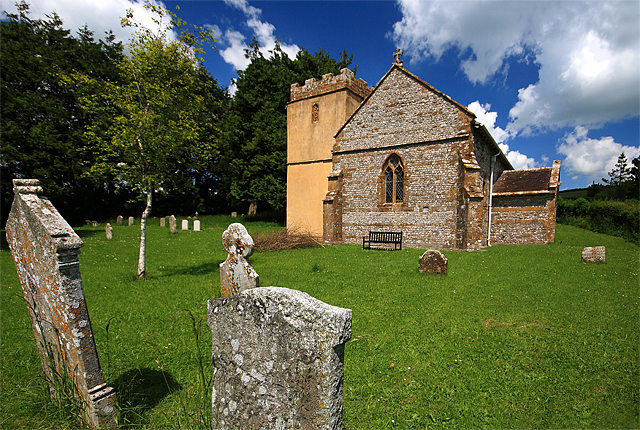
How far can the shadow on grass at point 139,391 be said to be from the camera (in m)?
2.81

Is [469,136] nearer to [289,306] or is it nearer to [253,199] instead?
[289,306]

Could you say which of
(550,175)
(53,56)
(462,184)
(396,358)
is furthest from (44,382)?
(53,56)

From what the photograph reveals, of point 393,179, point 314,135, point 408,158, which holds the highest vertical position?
point 314,135

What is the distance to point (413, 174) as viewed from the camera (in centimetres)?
1481

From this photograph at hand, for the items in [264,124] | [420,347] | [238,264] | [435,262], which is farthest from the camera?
[264,124]

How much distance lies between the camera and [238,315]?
83.4 inches

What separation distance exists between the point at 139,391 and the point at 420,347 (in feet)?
12.2

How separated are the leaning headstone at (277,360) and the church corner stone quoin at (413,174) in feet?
43.7

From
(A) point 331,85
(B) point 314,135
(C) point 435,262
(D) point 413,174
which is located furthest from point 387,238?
(A) point 331,85

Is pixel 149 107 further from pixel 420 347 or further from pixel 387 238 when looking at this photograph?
pixel 387 238

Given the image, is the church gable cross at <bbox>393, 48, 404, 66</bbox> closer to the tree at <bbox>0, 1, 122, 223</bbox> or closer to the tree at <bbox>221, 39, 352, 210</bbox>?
the tree at <bbox>221, 39, 352, 210</bbox>

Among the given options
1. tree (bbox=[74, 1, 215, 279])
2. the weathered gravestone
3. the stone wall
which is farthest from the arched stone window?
the weathered gravestone

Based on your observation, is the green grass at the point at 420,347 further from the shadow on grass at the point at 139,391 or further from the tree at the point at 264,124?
the tree at the point at 264,124

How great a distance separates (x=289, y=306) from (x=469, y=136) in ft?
46.7
